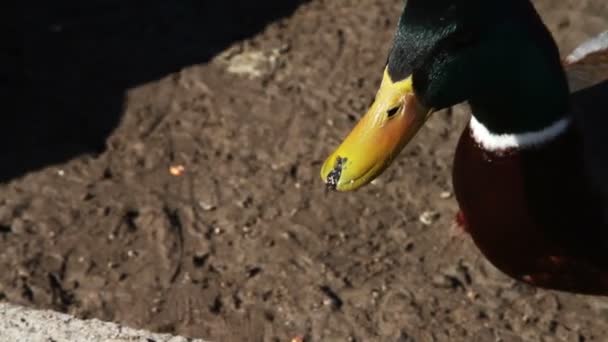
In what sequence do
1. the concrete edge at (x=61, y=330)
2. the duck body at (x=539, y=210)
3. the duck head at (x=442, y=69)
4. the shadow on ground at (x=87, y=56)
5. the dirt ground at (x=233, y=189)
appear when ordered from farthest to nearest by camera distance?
1. the shadow on ground at (x=87, y=56)
2. the dirt ground at (x=233, y=189)
3. the duck body at (x=539, y=210)
4. the concrete edge at (x=61, y=330)
5. the duck head at (x=442, y=69)

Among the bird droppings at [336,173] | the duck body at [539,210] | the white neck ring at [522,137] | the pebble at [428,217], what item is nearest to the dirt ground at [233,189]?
the pebble at [428,217]

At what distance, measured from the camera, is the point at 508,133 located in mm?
2803

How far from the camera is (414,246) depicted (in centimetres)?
347

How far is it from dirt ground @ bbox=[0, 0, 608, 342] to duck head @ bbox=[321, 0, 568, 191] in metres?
Answer: 0.78

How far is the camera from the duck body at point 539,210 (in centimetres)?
282

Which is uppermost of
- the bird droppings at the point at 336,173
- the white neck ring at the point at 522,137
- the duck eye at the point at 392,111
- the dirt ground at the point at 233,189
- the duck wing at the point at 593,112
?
the duck eye at the point at 392,111

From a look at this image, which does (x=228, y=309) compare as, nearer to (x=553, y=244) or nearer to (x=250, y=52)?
(x=553, y=244)

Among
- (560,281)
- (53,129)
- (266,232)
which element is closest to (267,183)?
(266,232)

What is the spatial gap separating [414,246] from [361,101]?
735 mm

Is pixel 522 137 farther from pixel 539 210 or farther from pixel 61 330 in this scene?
pixel 61 330

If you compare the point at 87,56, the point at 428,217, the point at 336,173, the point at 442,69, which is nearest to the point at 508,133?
the point at 442,69

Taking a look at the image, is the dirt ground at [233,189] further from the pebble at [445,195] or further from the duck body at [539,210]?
the duck body at [539,210]

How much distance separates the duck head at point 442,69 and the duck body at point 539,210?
193 millimetres

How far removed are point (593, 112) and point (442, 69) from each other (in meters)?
0.60
